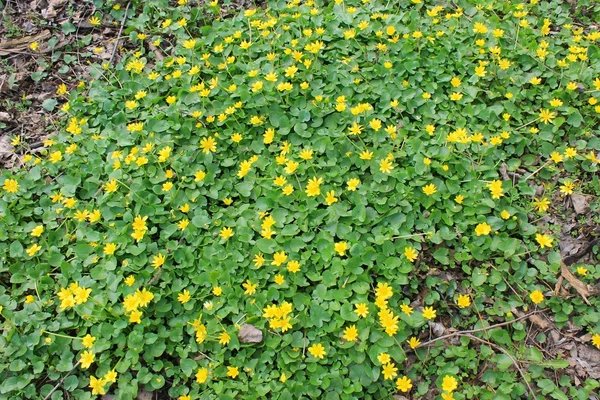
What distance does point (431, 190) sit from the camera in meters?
3.13

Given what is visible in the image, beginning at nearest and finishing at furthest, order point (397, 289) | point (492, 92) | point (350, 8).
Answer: point (397, 289) < point (492, 92) < point (350, 8)

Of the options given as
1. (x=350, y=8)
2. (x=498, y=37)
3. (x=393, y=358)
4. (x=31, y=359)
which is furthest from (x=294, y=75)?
(x=31, y=359)

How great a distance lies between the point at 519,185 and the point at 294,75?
5.75 ft

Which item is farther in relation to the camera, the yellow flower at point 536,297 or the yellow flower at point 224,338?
the yellow flower at point 536,297

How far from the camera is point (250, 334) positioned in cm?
272

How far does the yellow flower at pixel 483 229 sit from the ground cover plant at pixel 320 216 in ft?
0.04

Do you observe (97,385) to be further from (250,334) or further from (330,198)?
(330,198)

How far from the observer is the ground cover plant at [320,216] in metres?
2.72

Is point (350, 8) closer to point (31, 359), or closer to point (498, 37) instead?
point (498, 37)

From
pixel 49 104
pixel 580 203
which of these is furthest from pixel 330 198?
pixel 49 104

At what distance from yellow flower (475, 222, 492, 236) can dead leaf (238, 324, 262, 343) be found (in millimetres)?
1432

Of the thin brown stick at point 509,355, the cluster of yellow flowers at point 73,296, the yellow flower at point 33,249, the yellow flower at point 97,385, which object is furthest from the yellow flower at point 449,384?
the yellow flower at point 33,249

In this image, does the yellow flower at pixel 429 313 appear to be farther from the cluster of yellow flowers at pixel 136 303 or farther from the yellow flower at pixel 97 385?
the yellow flower at pixel 97 385

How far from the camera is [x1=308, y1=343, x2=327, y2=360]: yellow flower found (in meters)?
2.64
